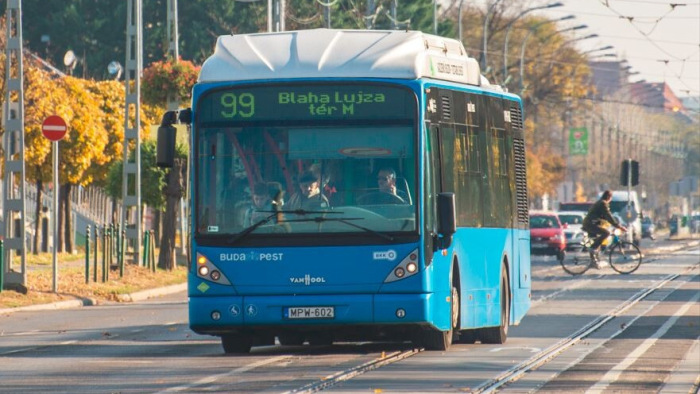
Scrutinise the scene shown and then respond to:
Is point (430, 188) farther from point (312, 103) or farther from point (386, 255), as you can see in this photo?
point (312, 103)

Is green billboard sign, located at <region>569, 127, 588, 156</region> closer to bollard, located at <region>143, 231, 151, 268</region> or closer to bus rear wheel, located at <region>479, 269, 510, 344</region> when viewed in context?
bollard, located at <region>143, 231, 151, 268</region>

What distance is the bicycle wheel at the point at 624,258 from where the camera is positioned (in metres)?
39.7

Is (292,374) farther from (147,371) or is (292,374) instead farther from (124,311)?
(124,311)

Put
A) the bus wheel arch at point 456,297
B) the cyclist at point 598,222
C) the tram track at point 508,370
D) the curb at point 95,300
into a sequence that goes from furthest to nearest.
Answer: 1. the cyclist at point 598,222
2. the curb at point 95,300
3. the bus wheel arch at point 456,297
4. the tram track at point 508,370

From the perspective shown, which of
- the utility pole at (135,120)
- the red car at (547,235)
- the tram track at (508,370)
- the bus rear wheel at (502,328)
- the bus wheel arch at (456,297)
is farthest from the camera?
the red car at (547,235)

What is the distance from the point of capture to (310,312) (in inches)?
627

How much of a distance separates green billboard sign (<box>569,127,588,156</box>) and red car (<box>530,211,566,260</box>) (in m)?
38.8

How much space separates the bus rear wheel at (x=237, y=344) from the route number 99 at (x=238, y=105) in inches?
97.3

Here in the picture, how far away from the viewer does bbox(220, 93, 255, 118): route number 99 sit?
53.2 ft

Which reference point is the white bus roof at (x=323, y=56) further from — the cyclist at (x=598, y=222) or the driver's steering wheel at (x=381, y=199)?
the cyclist at (x=598, y=222)


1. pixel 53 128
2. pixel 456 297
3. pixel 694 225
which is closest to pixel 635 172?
pixel 53 128

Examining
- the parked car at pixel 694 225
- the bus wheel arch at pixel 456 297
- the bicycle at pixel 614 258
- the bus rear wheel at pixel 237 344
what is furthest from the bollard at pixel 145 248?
the parked car at pixel 694 225

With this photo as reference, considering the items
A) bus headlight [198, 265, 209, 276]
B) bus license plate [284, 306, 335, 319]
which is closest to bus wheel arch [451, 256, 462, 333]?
bus license plate [284, 306, 335, 319]

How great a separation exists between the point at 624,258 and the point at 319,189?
83.2 feet
